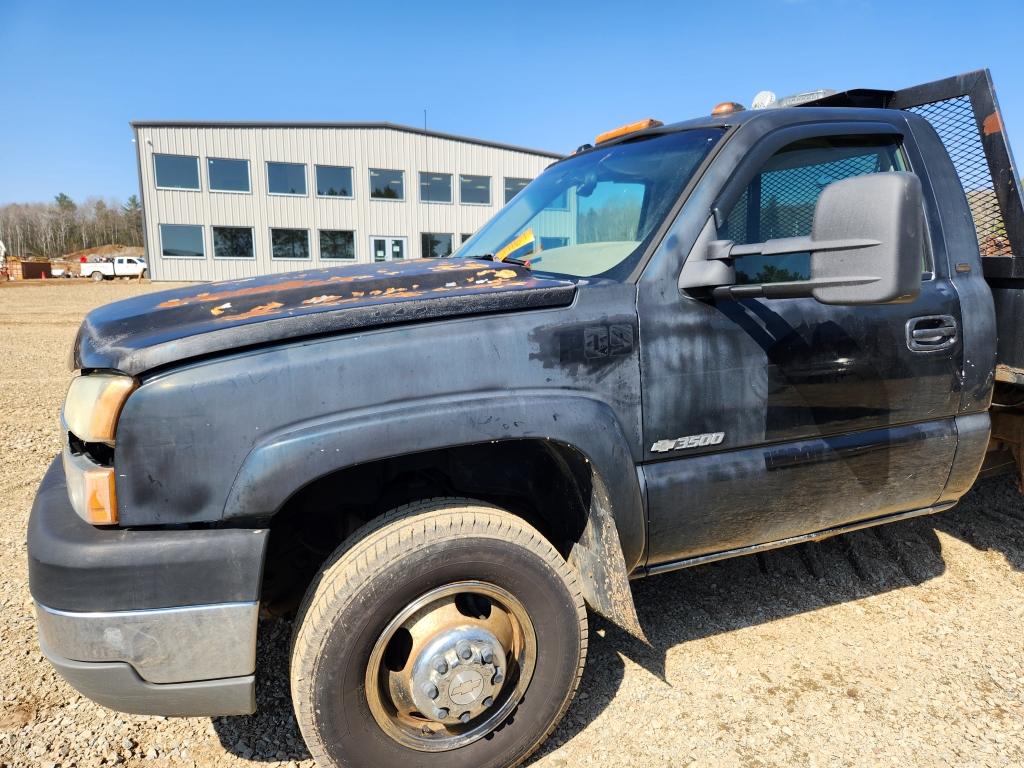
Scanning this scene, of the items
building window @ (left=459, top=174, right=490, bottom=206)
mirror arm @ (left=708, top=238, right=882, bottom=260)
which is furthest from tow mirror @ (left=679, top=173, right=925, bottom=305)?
building window @ (left=459, top=174, right=490, bottom=206)

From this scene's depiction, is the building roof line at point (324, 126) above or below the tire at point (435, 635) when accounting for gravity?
above

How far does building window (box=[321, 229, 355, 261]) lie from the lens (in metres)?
29.7

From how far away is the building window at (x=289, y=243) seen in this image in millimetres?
29094

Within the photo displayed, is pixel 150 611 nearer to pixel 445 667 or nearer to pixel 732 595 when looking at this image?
pixel 445 667

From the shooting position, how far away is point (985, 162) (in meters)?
2.85

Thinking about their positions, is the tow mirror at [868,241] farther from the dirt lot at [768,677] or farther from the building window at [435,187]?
the building window at [435,187]

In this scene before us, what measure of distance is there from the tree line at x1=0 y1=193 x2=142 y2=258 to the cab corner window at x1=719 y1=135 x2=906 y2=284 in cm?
9397

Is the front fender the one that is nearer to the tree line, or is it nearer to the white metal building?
the white metal building

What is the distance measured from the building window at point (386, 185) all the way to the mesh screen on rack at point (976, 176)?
1141 inches

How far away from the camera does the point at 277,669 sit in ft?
8.79

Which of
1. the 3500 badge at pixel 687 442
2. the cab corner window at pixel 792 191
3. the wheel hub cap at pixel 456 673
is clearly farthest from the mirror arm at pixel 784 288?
the wheel hub cap at pixel 456 673

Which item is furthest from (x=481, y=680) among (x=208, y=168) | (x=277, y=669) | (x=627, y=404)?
(x=208, y=168)

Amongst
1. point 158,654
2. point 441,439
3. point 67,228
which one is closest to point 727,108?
point 441,439

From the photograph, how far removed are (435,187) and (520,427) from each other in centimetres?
3031
